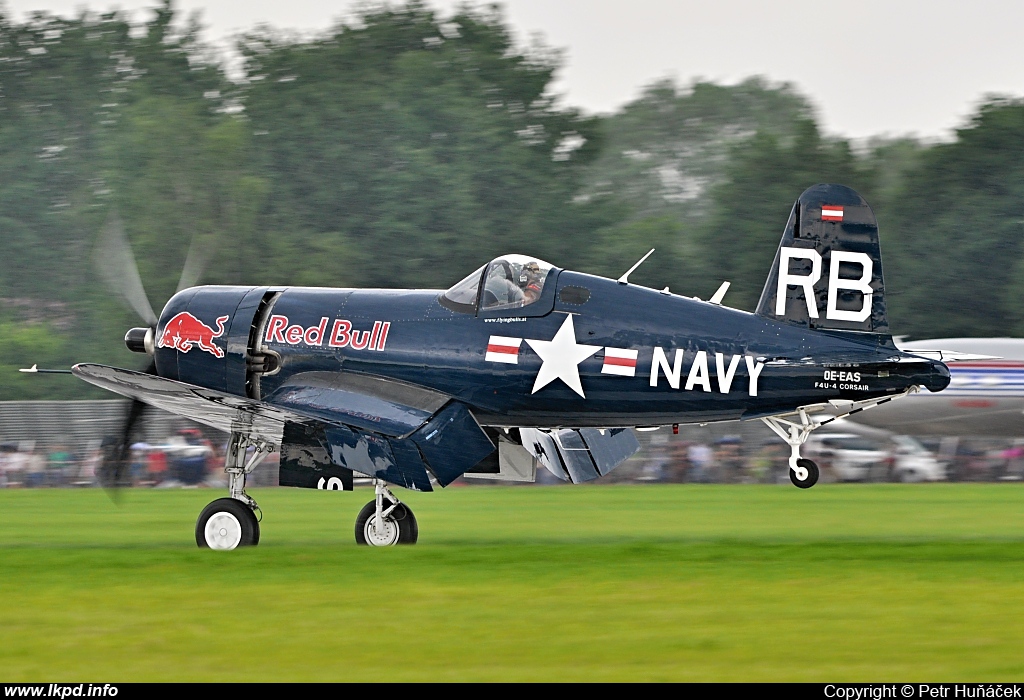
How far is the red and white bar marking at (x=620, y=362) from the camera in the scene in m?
12.0

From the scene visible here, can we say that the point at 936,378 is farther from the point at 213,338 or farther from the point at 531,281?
the point at 213,338

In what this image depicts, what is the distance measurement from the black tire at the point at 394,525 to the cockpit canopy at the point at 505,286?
2.15m

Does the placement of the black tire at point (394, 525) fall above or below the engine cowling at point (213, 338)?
below

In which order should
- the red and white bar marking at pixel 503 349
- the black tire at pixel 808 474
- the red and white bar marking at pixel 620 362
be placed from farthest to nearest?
1. the red and white bar marking at pixel 503 349
2. the red and white bar marking at pixel 620 362
3. the black tire at pixel 808 474

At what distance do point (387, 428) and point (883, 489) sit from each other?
40.1ft

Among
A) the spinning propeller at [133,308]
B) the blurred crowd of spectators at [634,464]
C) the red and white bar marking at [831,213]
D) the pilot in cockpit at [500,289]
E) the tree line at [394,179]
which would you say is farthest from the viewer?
the tree line at [394,179]

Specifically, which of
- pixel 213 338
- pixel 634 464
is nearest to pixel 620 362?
pixel 213 338

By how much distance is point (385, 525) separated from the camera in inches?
496

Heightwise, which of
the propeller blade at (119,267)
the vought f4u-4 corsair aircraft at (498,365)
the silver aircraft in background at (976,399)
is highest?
the silver aircraft in background at (976,399)

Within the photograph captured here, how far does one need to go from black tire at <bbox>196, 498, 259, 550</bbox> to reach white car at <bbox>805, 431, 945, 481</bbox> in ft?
50.0

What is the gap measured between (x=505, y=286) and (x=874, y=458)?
1510 centimetres

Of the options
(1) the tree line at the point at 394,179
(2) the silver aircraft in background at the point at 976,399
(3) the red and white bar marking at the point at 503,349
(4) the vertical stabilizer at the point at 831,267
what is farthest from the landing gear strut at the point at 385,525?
(1) the tree line at the point at 394,179

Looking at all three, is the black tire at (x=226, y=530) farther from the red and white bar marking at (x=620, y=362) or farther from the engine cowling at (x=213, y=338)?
the red and white bar marking at (x=620, y=362)

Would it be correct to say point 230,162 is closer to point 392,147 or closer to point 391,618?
point 392,147
